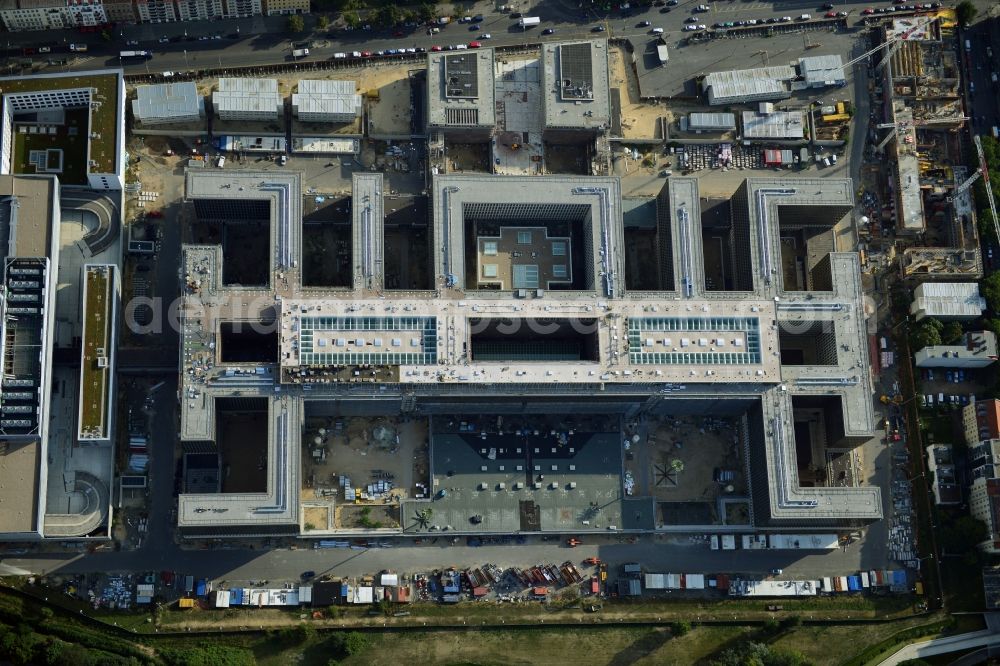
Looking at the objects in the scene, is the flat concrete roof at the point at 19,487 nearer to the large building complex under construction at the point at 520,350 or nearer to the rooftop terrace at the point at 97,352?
the rooftop terrace at the point at 97,352

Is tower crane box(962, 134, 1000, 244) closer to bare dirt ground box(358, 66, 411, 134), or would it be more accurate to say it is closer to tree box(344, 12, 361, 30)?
bare dirt ground box(358, 66, 411, 134)

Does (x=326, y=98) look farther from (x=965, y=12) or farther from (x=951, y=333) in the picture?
(x=965, y=12)

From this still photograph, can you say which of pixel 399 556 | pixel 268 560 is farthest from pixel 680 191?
pixel 268 560

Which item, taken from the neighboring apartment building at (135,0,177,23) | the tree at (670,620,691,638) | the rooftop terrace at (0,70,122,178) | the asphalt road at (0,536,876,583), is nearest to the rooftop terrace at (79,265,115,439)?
the rooftop terrace at (0,70,122,178)

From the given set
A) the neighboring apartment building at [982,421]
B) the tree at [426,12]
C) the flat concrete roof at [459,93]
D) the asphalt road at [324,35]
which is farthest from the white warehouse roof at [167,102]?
the neighboring apartment building at [982,421]

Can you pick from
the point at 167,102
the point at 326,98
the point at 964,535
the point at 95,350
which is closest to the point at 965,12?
the point at 964,535
